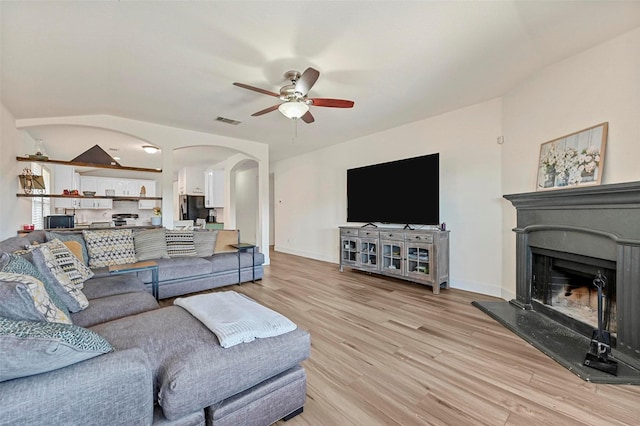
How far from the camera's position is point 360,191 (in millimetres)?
5012

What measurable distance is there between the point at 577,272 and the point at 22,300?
3932 millimetres

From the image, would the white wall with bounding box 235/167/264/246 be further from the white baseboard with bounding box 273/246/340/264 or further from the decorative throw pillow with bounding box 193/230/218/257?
the decorative throw pillow with bounding box 193/230/218/257

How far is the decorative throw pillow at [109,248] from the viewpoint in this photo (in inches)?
128

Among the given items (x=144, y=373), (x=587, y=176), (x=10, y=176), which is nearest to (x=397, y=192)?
(x=587, y=176)

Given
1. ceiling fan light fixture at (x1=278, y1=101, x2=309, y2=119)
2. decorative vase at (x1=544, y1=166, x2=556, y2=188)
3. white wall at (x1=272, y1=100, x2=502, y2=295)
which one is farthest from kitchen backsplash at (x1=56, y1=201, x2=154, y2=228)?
decorative vase at (x1=544, y1=166, x2=556, y2=188)

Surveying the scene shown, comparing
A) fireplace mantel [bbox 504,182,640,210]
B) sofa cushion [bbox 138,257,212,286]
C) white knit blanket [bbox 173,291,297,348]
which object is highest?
fireplace mantel [bbox 504,182,640,210]

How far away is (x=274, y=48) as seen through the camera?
235 cm

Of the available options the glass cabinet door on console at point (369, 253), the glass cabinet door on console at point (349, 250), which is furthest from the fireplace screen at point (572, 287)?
the glass cabinet door on console at point (349, 250)

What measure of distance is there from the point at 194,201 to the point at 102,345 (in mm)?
7482

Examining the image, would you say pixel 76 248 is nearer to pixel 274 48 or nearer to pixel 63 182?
pixel 274 48

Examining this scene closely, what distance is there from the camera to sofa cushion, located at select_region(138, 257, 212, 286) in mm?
3419

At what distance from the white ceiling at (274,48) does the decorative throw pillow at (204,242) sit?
75.1 inches

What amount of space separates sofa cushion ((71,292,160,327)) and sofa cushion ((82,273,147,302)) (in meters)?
0.16

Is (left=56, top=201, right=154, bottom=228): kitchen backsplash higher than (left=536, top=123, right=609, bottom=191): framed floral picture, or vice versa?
(left=536, top=123, right=609, bottom=191): framed floral picture
